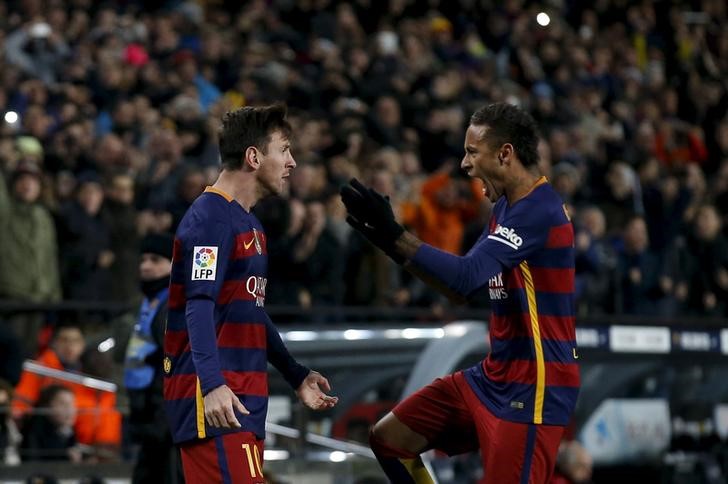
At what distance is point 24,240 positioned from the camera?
11.6m

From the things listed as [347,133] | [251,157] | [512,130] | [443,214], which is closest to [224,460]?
[251,157]

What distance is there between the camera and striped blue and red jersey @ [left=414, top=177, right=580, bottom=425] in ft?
20.8

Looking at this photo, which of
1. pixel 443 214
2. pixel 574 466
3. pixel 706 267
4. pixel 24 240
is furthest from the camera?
pixel 706 267

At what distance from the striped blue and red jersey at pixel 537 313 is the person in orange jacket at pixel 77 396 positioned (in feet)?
15.0

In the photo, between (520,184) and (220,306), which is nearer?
(220,306)

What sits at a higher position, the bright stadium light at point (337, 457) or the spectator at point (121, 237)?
the spectator at point (121, 237)

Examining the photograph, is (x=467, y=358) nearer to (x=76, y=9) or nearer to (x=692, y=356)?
(x=692, y=356)

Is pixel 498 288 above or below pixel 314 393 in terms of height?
above

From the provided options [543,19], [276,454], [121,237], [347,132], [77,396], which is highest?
[543,19]

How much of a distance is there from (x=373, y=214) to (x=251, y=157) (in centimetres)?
56

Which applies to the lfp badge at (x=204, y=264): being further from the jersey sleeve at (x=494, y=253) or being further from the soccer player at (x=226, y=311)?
the jersey sleeve at (x=494, y=253)

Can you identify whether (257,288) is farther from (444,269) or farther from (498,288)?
(498,288)

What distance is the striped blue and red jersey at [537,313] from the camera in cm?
633

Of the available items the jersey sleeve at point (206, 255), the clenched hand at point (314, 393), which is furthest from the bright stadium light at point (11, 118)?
the jersey sleeve at point (206, 255)
